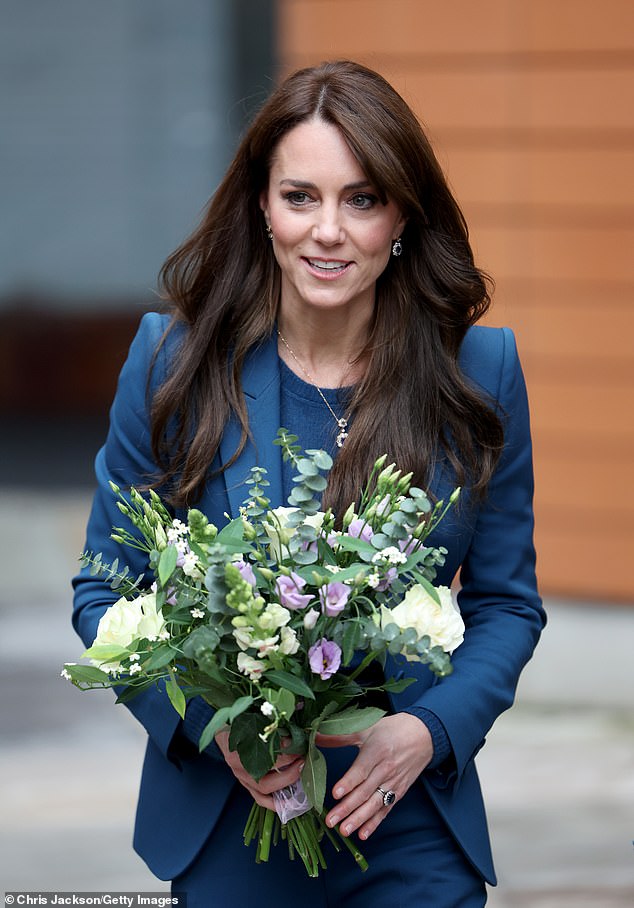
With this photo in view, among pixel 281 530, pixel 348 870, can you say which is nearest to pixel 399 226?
pixel 281 530

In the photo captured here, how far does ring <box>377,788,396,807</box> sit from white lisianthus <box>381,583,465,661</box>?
0.31 metres

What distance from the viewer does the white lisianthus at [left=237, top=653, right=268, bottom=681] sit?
6.38ft

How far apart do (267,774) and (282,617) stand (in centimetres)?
34

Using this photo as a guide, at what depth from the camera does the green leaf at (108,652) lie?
6.63 feet

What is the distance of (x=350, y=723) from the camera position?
2.08 meters

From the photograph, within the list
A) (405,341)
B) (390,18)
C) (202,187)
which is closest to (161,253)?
(202,187)

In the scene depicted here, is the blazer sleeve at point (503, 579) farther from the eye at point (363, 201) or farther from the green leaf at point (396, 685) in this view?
the eye at point (363, 201)

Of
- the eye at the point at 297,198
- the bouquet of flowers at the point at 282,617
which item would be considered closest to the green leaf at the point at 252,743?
the bouquet of flowers at the point at 282,617

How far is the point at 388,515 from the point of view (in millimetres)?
2059

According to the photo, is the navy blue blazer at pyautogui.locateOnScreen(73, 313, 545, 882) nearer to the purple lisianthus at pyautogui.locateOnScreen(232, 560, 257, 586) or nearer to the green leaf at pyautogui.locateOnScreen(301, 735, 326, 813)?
the green leaf at pyautogui.locateOnScreen(301, 735, 326, 813)

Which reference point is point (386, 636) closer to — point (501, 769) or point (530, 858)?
point (530, 858)

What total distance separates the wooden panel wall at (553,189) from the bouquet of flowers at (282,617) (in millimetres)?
4017

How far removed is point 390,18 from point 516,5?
1.71 feet

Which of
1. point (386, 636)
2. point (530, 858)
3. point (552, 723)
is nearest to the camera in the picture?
point (386, 636)
